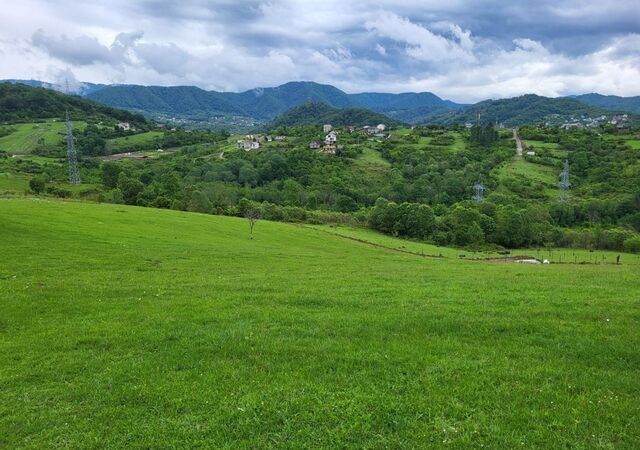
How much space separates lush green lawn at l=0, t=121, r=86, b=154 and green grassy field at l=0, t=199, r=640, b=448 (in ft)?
595

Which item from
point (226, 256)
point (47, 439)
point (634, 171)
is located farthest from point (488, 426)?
point (634, 171)

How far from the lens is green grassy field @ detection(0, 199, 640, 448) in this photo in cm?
818

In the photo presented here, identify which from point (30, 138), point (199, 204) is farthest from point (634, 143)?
point (30, 138)

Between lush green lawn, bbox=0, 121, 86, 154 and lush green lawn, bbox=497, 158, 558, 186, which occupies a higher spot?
lush green lawn, bbox=0, 121, 86, 154

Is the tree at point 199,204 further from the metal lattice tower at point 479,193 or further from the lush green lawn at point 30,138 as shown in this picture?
the lush green lawn at point 30,138

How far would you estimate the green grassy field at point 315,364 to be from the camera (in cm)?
818

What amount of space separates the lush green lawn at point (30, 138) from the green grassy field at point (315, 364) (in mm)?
181317

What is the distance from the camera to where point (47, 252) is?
93.2ft

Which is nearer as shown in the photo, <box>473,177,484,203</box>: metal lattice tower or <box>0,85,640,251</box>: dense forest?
<box>0,85,640,251</box>: dense forest

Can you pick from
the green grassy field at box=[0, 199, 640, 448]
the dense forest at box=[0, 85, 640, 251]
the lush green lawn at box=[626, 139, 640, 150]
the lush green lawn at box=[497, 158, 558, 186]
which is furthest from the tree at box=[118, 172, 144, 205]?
the lush green lawn at box=[626, 139, 640, 150]

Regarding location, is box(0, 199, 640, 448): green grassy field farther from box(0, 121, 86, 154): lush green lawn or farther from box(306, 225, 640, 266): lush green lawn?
box(0, 121, 86, 154): lush green lawn

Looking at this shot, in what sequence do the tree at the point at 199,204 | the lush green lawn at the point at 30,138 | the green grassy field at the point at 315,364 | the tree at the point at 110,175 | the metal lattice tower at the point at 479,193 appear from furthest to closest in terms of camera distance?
the lush green lawn at the point at 30,138 < the metal lattice tower at the point at 479,193 < the tree at the point at 110,175 < the tree at the point at 199,204 < the green grassy field at the point at 315,364

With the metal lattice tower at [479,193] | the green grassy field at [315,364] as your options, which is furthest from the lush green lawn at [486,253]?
the green grassy field at [315,364]

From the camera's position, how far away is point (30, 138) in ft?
592
